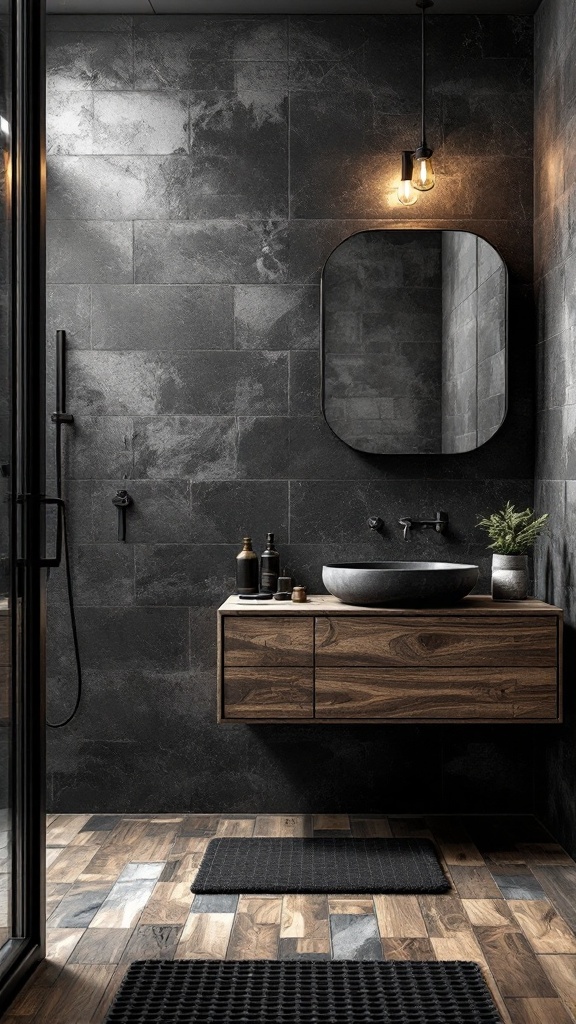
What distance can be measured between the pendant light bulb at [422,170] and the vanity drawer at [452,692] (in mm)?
1783

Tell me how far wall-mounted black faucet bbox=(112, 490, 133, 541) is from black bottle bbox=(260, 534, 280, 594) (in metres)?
0.55

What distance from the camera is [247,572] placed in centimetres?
362

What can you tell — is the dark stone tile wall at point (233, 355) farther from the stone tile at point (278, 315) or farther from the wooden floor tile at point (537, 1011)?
the wooden floor tile at point (537, 1011)

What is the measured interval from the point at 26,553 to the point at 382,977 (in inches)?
54.1

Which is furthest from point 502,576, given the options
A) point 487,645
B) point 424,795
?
point 424,795

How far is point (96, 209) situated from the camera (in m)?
3.73

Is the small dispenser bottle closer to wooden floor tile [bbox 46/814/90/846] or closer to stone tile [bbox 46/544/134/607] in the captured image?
stone tile [bbox 46/544/134/607]

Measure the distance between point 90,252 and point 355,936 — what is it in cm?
259

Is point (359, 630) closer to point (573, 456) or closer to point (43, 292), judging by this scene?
point (573, 456)

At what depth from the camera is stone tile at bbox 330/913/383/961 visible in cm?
252

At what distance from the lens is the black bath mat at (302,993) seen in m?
2.19

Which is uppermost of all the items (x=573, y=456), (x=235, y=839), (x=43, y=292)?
(x=43, y=292)

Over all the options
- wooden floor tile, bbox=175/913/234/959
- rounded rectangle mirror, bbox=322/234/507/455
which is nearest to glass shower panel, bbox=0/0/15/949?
wooden floor tile, bbox=175/913/234/959

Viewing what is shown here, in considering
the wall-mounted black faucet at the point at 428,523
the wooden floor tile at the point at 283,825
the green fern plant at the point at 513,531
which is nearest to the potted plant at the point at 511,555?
the green fern plant at the point at 513,531
